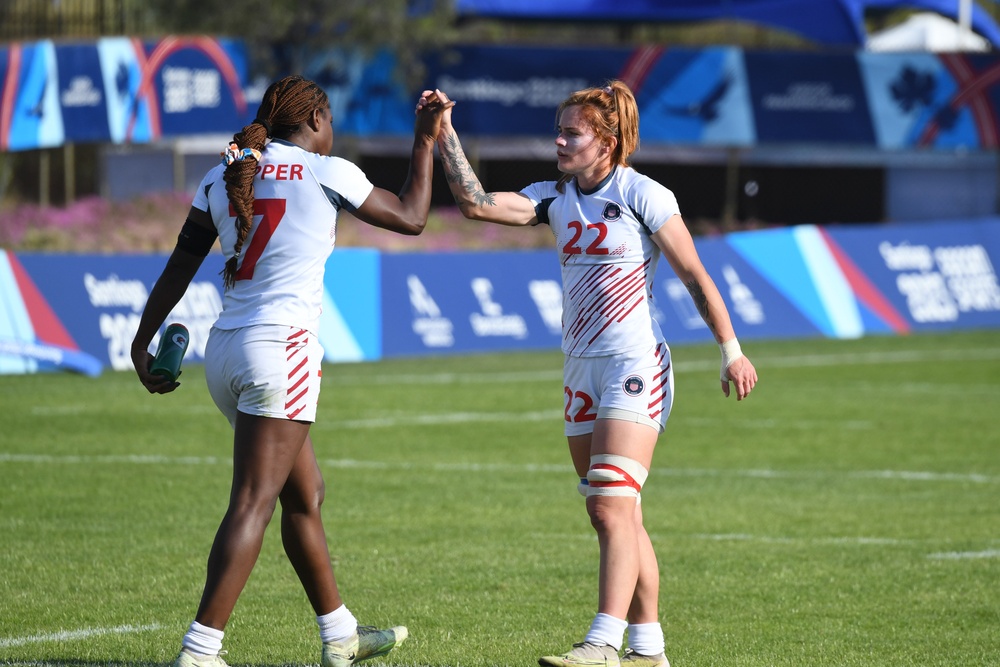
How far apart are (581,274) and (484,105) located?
2730 cm

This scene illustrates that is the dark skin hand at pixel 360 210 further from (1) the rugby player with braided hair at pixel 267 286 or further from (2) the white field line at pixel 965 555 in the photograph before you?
(2) the white field line at pixel 965 555

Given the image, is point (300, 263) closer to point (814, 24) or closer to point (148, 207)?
point (148, 207)

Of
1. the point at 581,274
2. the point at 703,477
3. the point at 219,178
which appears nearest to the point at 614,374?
the point at 581,274

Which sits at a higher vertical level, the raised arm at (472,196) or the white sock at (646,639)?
the raised arm at (472,196)

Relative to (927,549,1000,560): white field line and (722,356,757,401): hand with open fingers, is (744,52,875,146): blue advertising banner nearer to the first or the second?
(927,549,1000,560): white field line

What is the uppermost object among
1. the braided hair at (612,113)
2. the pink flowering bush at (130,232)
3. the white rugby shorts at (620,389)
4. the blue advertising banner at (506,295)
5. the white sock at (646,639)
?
the braided hair at (612,113)

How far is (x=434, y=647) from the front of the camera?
263 inches

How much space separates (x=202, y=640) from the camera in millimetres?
5676

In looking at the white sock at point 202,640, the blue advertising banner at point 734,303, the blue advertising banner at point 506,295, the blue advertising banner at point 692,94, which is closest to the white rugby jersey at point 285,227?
the white sock at point 202,640

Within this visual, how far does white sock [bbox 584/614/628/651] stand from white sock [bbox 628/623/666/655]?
0.33 metres

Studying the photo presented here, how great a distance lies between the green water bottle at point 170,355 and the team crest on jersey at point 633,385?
5.32 feet

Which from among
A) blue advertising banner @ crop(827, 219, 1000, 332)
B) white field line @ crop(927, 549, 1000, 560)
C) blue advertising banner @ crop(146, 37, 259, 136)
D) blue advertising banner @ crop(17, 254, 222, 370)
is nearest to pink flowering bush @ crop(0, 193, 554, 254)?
blue advertising banner @ crop(146, 37, 259, 136)

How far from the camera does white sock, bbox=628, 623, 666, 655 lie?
614 centimetres

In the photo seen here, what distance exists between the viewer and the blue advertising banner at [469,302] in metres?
20.5
